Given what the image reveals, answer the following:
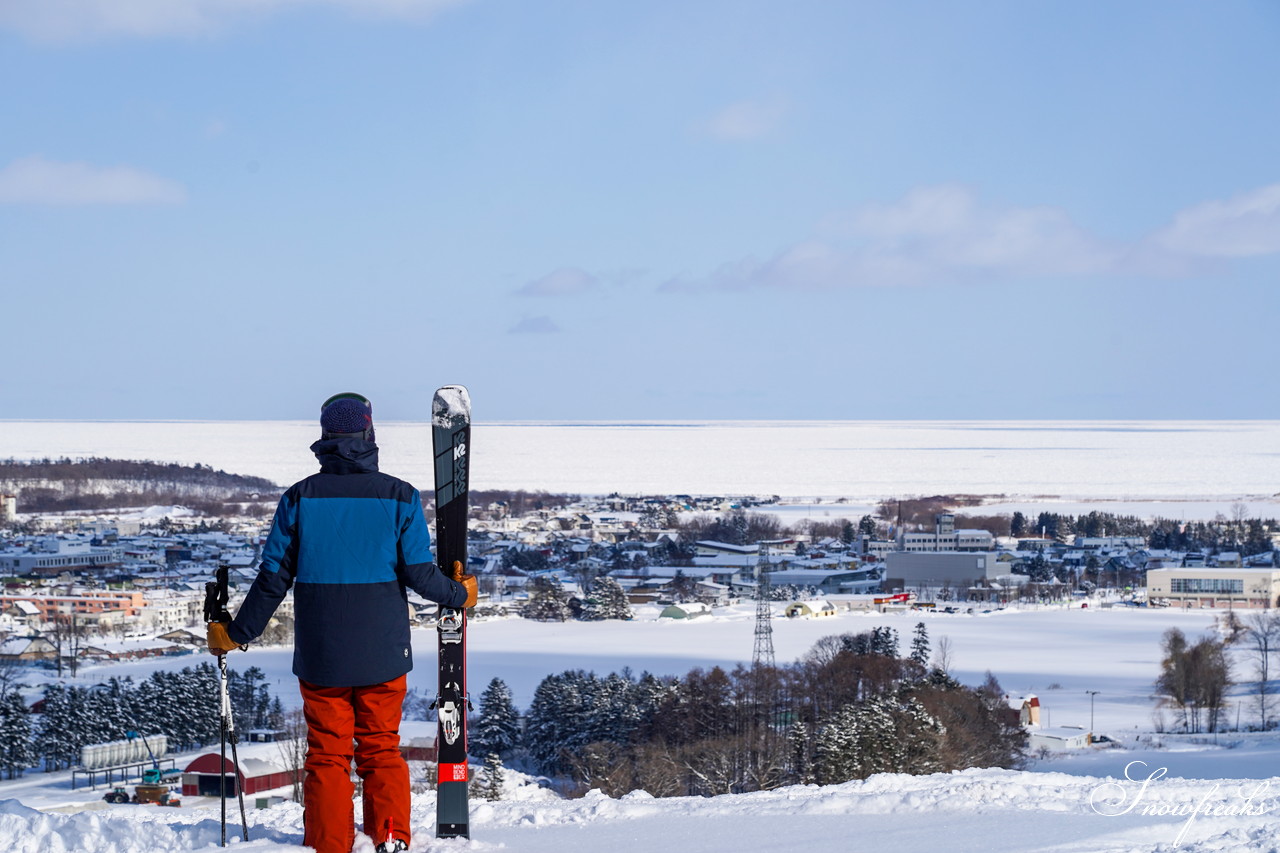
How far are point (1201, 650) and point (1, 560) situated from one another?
4544 cm

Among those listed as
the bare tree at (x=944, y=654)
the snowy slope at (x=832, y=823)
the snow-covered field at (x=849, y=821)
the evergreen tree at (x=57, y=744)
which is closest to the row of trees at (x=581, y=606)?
the bare tree at (x=944, y=654)

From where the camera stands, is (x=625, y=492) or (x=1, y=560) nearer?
(x=1, y=560)

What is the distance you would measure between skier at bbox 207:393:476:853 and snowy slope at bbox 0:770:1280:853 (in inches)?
17.0

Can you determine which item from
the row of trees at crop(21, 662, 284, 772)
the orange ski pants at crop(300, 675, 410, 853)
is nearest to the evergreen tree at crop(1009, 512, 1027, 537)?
the row of trees at crop(21, 662, 284, 772)

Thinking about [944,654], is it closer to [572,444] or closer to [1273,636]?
[1273,636]

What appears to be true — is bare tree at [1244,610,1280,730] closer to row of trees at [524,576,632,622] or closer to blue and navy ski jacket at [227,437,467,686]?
row of trees at [524,576,632,622]

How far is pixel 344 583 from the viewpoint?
2840mm

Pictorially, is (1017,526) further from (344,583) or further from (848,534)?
(344,583)

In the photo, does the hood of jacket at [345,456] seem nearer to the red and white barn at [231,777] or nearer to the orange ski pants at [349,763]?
the orange ski pants at [349,763]

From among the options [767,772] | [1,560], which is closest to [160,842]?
[767,772]

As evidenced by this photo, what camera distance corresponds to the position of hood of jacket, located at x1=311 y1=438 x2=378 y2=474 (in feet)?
9.33

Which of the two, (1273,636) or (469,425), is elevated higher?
(469,425)

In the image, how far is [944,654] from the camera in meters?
22.1

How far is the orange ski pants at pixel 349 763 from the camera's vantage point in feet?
9.59
